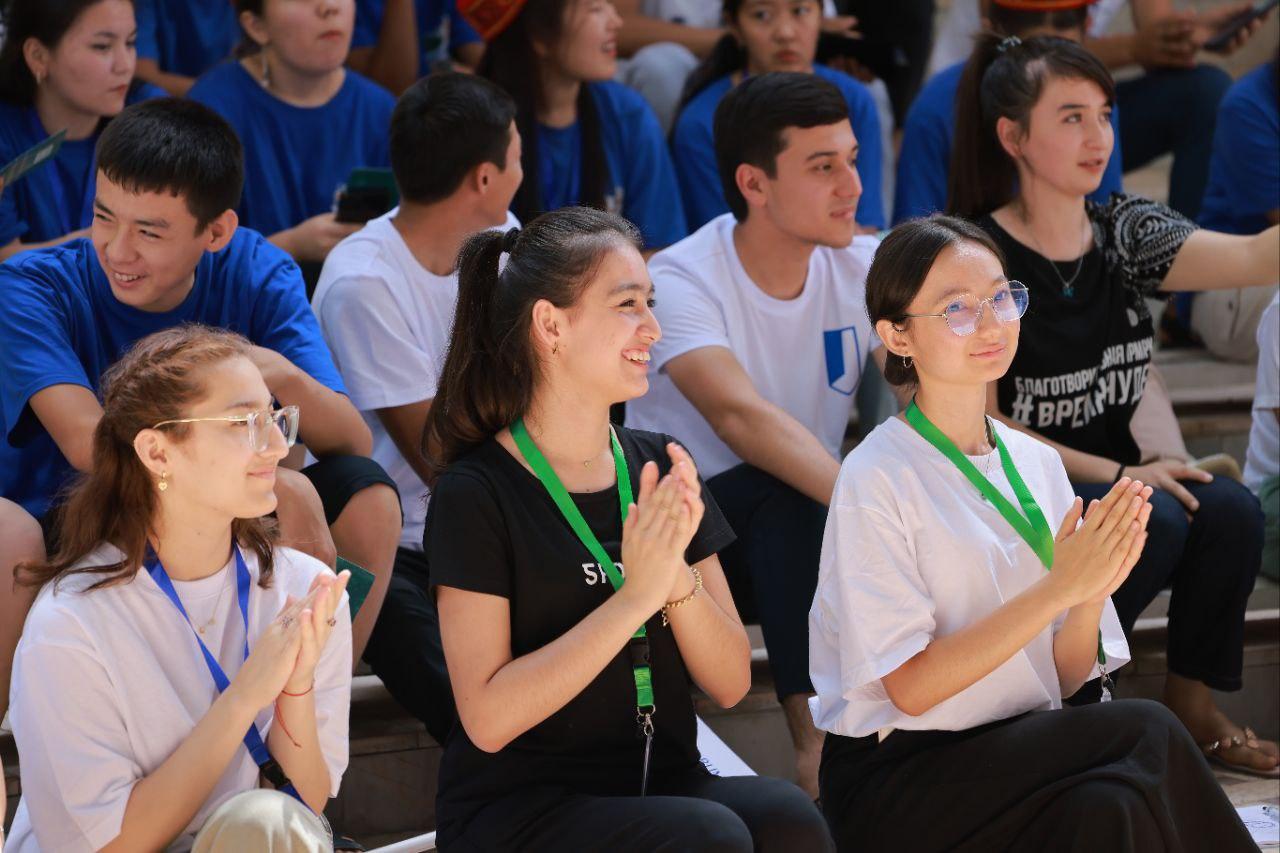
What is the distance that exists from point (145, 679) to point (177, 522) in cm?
24

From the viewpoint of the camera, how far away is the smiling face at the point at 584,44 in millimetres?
4227

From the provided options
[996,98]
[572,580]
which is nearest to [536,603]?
[572,580]

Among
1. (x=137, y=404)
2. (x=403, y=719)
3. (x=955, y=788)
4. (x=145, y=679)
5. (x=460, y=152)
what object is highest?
(x=460, y=152)

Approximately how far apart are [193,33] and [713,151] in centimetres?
160

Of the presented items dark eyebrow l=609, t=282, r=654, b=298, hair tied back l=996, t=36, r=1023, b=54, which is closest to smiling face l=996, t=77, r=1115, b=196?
hair tied back l=996, t=36, r=1023, b=54

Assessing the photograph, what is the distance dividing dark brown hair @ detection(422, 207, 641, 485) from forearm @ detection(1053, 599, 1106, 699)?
909 millimetres

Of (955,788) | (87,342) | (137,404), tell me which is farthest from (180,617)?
(955,788)

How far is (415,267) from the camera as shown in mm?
3447

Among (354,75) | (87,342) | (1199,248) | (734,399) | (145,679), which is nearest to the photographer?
(145,679)

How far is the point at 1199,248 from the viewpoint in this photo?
3.51m

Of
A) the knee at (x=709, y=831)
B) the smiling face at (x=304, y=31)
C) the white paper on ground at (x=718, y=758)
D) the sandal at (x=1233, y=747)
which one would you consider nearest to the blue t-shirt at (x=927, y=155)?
the smiling face at (x=304, y=31)

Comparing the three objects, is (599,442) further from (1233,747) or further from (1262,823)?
(1233,747)

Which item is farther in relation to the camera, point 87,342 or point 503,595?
point 87,342

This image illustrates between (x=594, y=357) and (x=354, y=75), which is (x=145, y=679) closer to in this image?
(x=594, y=357)
